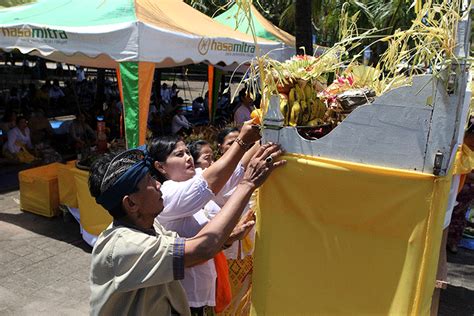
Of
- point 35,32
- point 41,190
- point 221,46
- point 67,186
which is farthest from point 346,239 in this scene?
point 221,46

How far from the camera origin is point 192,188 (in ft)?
6.88

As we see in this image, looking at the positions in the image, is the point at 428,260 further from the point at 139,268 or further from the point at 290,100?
the point at 139,268

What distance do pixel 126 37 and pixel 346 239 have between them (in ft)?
14.0

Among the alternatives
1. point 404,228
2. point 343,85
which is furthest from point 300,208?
point 343,85

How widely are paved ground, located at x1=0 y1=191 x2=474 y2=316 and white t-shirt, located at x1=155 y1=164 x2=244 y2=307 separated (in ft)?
6.52

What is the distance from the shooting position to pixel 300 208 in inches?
63.7

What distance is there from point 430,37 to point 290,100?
1.89ft

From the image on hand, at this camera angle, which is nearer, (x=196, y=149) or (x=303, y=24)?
(x=196, y=149)

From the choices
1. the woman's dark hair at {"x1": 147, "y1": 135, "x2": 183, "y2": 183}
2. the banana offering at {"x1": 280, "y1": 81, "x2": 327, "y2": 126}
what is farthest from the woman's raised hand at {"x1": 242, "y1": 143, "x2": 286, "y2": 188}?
the woman's dark hair at {"x1": 147, "y1": 135, "x2": 183, "y2": 183}

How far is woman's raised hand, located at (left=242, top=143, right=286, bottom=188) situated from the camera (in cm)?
161

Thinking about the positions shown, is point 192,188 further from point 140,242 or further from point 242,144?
point 140,242

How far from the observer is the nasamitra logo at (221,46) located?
20.4 feet

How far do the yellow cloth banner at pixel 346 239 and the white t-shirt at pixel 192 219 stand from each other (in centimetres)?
47

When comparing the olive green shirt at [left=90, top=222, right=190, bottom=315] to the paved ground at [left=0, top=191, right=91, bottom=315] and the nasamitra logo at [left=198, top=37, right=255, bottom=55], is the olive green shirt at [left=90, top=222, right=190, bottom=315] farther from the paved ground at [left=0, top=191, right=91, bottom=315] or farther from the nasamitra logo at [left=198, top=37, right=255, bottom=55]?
the nasamitra logo at [left=198, top=37, right=255, bottom=55]
